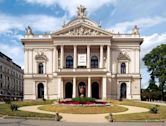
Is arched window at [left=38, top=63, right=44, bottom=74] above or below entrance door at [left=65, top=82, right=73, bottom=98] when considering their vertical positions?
above

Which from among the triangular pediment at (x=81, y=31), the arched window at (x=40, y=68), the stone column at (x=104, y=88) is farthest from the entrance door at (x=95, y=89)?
the arched window at (x=40, y=68)

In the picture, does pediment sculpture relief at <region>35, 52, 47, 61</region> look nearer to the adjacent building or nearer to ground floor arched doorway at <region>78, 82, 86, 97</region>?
ground floor arched doorway at <region>78, 82, 86, 97</region>

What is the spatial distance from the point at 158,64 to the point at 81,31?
2396 centimetres

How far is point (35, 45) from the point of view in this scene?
94.0 metres

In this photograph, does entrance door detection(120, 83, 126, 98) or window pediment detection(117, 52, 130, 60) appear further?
window pediment detection(117, 52, 130, 60)

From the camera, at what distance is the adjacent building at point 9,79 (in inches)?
5118

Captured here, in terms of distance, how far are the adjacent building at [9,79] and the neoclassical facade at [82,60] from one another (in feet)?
93.8

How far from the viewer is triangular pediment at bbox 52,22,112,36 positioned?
3548 inches

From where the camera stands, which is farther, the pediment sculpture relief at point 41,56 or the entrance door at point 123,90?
the pediment sculpture relief at point 41,56

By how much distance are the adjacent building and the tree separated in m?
48.8

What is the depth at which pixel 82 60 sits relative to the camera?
9088 cm

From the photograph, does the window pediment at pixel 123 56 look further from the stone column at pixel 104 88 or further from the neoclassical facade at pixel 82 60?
the stone column at pixel 104 88

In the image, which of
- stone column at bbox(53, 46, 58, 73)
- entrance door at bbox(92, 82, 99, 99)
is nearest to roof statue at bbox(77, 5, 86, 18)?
stone column at bbox(53, 46, 58, 73)

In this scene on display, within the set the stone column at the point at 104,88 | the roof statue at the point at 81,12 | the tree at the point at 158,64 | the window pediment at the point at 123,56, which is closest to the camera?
the stone column at the point at 104,88
